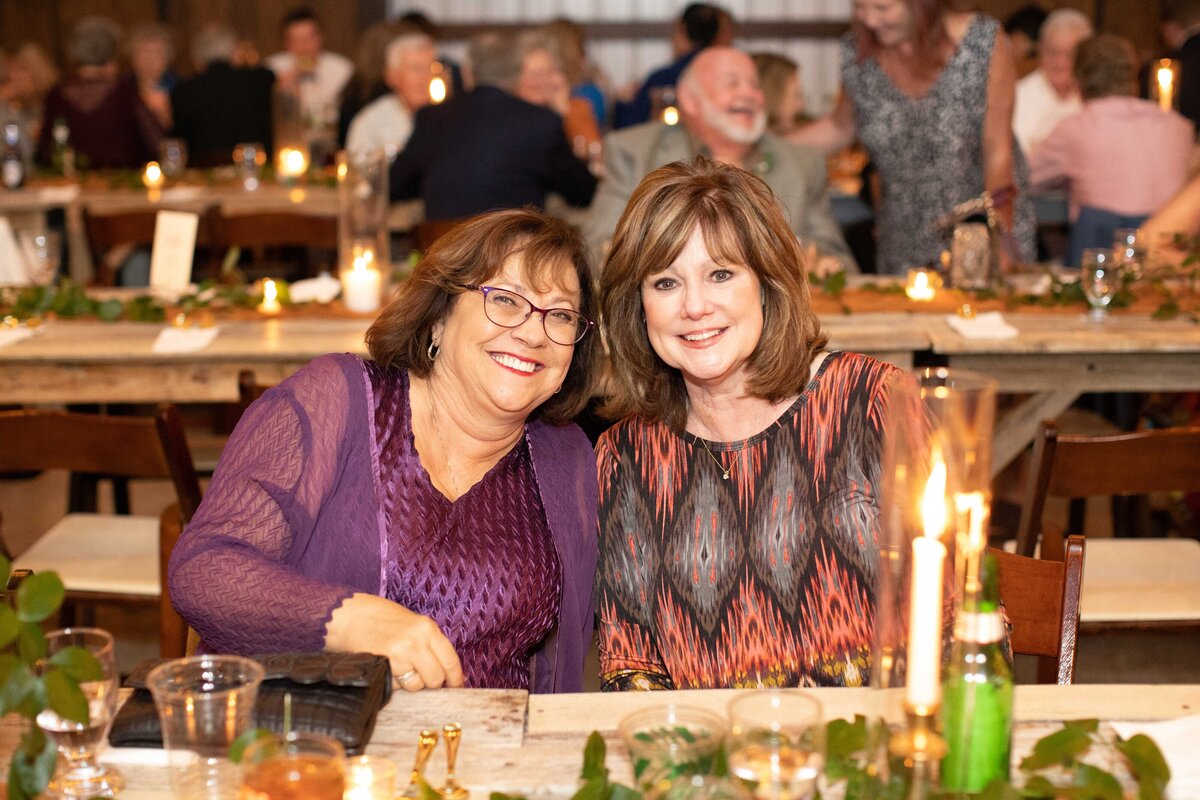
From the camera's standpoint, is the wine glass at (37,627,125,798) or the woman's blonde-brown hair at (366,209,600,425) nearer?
the wine glass at (37,627,125,798)

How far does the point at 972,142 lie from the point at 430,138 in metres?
2.10

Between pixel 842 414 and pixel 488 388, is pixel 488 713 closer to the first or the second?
pixel 488 388

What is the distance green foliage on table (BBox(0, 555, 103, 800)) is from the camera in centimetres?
123

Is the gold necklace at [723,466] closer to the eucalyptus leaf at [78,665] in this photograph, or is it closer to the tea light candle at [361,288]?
the eucalyptus leaf at [78,665]

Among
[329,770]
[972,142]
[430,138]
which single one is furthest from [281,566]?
[430,138]

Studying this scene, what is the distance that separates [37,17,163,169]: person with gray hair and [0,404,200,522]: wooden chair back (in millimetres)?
5603

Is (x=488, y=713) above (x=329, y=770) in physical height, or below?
below

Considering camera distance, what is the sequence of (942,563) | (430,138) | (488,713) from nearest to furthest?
(942,563) → (488,713) → (430,138)

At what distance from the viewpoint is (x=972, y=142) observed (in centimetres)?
456

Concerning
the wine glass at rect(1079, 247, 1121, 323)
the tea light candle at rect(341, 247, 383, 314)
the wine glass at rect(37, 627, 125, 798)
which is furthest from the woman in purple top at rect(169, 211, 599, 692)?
the wine glass at rect(1079, 247, 1121, 323)

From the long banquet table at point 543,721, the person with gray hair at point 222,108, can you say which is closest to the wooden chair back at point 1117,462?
the long banquet table at point 543,721

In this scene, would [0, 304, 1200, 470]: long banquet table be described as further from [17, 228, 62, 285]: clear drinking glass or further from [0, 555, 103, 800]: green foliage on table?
[0, 555, 103, 800]: green foliage on table

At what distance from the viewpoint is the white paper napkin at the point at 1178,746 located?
143 cm

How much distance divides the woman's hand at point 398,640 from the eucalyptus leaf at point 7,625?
0.53m
